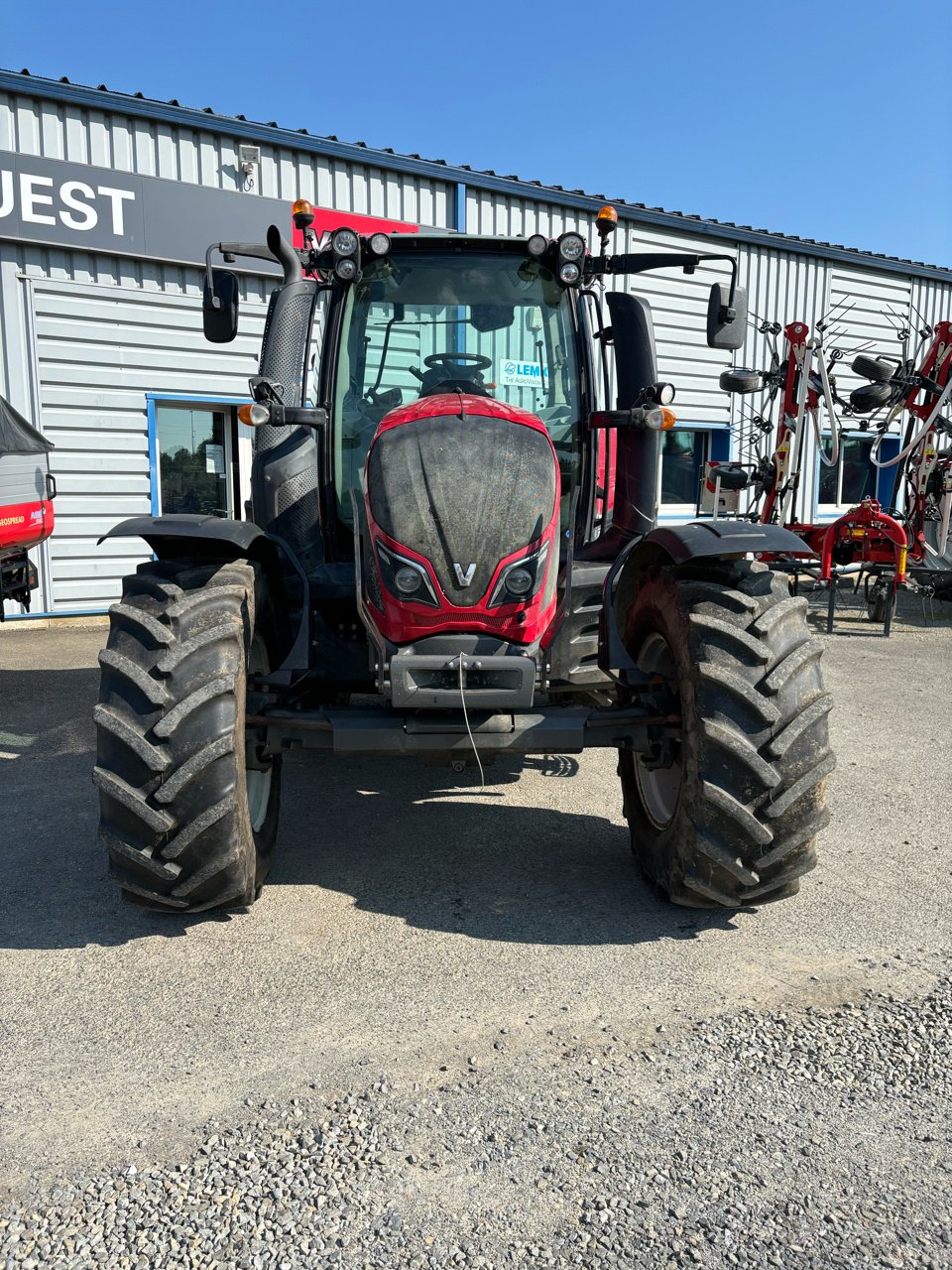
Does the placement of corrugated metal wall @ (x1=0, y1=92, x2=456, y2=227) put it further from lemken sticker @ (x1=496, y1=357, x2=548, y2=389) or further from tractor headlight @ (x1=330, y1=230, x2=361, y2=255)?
lemken sticker @ (x1=496, y1=357, x2=548, y2=389)

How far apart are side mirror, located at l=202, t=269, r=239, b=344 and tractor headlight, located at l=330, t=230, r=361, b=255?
47 centimetres

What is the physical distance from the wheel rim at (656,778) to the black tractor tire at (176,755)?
147cm

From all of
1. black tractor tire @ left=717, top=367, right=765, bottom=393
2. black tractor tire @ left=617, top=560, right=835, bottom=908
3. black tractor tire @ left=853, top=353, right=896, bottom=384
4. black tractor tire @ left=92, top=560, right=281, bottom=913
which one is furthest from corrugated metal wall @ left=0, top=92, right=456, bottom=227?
black tractor tire @ left=617, top=560, right=835, bottom=908

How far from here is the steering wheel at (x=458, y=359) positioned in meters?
4.19

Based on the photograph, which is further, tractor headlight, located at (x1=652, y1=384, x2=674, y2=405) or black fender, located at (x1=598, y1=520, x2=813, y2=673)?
tractor headlight, located at (x1=652, y1=384, x2=674, y2=405)

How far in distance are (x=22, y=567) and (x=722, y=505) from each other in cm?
780

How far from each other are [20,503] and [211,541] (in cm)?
430

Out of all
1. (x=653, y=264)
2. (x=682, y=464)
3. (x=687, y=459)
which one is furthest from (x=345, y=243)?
(x=687, y=459)

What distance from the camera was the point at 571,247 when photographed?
13.0 feet

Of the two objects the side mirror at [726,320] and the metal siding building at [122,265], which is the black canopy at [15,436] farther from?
the side mirror at [726,320]

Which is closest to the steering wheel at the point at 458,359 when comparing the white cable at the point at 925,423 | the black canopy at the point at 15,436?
the black canopy at the point at 15,436

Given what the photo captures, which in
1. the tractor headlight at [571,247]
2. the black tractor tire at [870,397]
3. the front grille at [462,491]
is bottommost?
the front grille at [462,491]

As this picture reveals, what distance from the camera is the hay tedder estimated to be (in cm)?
998

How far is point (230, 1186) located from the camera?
206 centimetres
